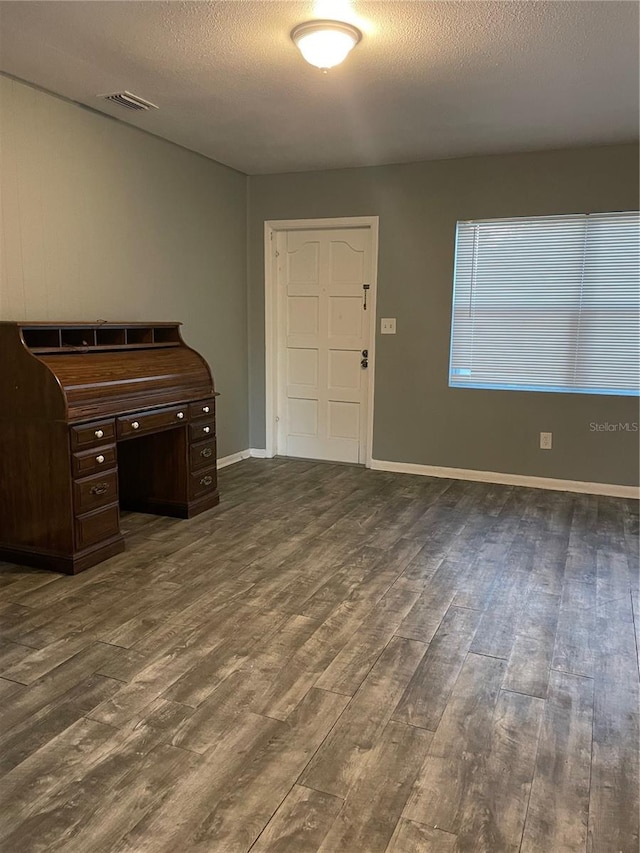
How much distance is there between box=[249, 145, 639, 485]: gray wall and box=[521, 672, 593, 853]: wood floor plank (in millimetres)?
2662

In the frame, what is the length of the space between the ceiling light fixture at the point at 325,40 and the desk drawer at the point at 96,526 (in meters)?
2.35

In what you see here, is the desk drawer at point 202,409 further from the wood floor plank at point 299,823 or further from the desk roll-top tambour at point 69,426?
the wood floor plank at point 299,823

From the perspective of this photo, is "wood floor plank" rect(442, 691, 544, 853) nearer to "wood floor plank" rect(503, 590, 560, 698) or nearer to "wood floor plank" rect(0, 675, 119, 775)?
"wood floor plank" rect(503, 590, 560, 698)

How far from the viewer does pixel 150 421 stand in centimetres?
352

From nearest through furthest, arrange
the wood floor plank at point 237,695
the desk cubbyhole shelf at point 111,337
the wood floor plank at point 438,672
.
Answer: the wood floor plank at point 237,695, the wood floor plank at point 438,672, the desk cubbyhole shelf at point 111,337

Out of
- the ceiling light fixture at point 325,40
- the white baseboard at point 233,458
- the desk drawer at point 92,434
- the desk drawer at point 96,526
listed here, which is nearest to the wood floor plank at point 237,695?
the desk drawer at point 96,526

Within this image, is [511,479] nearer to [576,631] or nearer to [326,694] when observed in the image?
[576,631]

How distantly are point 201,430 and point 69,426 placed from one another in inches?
43.4

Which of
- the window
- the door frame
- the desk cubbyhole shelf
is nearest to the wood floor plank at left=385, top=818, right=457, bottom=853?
the desk cubbyhole shelf

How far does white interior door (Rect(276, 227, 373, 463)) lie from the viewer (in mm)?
5188

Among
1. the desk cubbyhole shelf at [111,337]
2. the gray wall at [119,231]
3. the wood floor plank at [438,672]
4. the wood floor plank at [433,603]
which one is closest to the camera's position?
the wood floor plank at [438,672]

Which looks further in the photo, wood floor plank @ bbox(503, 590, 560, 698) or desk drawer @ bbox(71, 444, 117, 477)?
desk drawer @ bbox(71, 444, 117, 477)

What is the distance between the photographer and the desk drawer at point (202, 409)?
3.89 metres

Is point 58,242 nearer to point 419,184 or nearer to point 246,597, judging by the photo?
point 246,597
